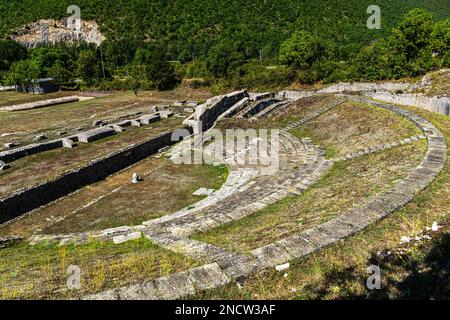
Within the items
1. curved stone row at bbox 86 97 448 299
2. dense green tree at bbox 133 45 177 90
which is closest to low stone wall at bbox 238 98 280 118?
curved stone row at bbox 86 97 448 299

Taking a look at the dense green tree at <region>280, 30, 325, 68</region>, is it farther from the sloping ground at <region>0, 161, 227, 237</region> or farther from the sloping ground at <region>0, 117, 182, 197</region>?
the sloping ground at <region>0, 161, 227, 237</region>

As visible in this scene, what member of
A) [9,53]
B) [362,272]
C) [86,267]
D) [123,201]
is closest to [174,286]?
[86,267]

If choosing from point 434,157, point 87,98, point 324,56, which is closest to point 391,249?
point 434,157

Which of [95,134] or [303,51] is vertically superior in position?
[303,51]

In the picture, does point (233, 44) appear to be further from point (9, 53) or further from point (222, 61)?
point (9, 53)
